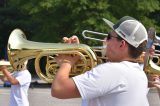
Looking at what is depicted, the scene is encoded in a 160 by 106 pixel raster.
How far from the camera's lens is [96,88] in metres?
2.93

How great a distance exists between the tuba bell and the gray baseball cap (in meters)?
0.40

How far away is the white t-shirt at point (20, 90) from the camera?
659 cm

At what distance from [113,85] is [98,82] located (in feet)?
0.32

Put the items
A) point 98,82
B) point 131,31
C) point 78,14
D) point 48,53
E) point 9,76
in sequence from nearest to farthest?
point 98,82 < point 131,31 < point 48,53 < point 9,76 < point 78,14

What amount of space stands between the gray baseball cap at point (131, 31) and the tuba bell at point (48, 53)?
396mm

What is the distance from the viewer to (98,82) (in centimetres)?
292

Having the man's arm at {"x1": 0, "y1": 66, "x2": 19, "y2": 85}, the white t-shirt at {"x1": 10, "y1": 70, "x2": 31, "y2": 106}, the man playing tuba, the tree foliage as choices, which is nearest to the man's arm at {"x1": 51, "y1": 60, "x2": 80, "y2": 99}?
the man playing tuba

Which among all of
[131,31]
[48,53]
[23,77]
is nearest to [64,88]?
[131,31]

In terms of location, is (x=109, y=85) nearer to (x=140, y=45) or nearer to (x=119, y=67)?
(x=119, y=67)

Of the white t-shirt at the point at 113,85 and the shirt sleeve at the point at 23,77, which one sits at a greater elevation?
the white t-shirt at the point at 113,85

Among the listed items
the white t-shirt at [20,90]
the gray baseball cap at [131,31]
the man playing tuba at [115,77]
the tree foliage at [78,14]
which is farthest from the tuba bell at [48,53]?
the tree foliage at [78,14]

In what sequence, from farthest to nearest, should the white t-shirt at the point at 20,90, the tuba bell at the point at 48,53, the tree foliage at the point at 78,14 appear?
the tree foliage at the point at 78,14 < the white t-shirt at the point at 20,90 < the tuba bell at the point at 48,53

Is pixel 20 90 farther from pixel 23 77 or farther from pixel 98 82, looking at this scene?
pixel 98 82

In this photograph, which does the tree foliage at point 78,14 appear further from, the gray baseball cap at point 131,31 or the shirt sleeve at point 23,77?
the gray baseball cap at point 131,31
